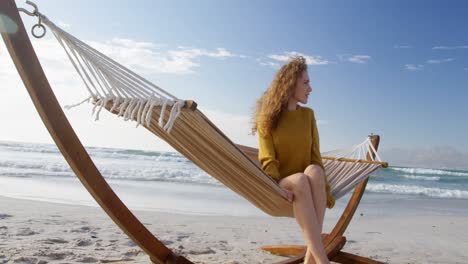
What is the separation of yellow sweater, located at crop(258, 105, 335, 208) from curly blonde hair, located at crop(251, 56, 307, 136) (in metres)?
0.04

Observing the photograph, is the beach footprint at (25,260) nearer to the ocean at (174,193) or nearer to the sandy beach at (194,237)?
the sandy beach at (194,237)

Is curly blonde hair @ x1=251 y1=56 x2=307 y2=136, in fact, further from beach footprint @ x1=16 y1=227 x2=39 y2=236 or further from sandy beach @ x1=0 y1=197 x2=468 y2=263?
beach footprint @ x1=16 y1=227 x2=39 y2=236

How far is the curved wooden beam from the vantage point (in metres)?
1.37

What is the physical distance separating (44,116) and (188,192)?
615 cm

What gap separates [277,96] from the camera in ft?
7.53

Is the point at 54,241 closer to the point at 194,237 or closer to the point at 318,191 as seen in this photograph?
the point at 194,237

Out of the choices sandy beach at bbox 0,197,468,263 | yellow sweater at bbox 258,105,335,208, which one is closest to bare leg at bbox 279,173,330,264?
yellow sweater at bbox 258,105,335,208

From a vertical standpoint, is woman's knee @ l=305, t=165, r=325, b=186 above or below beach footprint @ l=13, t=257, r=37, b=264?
above

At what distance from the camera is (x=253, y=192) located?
200 centimetres

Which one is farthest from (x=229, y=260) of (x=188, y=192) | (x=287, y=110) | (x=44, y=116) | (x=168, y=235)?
(x=188, y=192)

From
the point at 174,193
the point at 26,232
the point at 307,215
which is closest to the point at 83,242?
the point at 26,232

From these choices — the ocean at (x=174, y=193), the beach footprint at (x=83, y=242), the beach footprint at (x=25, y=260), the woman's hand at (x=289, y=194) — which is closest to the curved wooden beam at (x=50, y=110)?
the woman's hand at (x=289, y=194)

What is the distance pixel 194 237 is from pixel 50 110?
2324mm

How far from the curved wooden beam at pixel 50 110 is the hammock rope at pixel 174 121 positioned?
141mm
